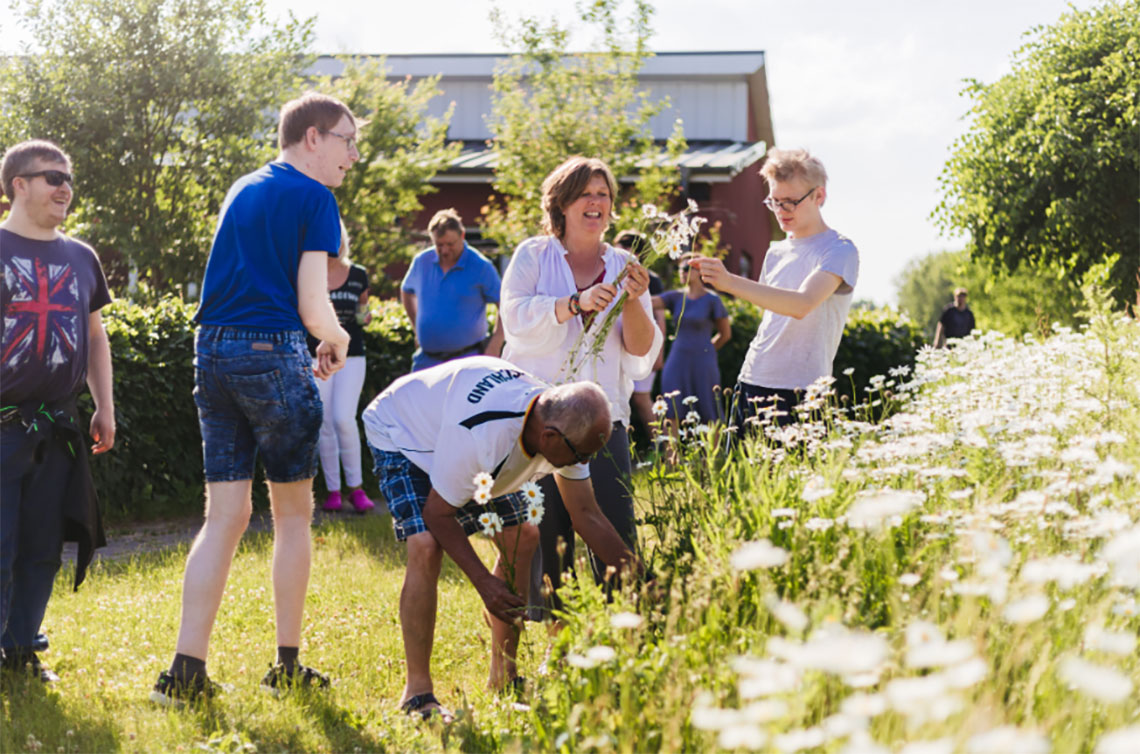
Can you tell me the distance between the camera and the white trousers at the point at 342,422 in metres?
7.63

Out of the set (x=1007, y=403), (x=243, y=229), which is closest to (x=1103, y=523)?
(x=1007, y=403)

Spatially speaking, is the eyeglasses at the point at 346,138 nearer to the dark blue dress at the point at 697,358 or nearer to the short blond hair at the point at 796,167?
the short blond hair at the point at 796,167

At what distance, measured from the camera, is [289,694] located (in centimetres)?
377

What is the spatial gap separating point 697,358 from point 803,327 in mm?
4901

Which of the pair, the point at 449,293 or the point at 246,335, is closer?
the point at 246,335

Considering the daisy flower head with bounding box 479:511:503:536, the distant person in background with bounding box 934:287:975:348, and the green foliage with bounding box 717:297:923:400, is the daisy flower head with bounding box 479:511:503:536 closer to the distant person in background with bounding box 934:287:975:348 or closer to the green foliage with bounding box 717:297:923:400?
the green foliage with bounding box 717:297:923:400

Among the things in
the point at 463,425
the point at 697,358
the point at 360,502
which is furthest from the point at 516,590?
the point at 697,358

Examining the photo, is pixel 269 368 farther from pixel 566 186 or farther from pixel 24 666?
pixel 24 666

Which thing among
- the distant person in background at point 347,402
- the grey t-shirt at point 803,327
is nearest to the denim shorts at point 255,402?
the grey t-shirt at point 803,327

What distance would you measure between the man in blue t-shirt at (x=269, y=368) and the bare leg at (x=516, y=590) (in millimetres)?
754

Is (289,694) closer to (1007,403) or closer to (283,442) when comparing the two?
(283,442)

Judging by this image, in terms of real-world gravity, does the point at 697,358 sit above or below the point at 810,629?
above

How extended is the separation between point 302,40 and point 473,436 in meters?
14.9

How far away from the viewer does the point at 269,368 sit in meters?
3.72
